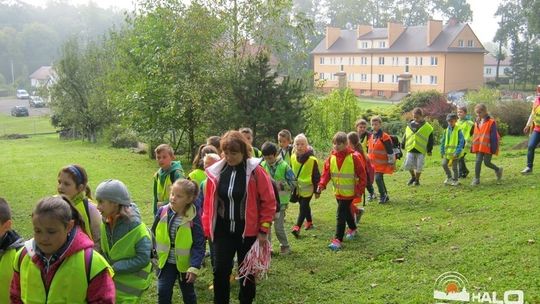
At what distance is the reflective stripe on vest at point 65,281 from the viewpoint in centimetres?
327

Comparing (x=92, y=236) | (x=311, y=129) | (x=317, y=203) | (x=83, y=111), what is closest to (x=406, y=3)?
(x=83, y=111)

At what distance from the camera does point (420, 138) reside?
11734 mm

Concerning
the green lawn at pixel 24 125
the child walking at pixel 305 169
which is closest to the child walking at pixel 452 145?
the child walking at pixel 305 169

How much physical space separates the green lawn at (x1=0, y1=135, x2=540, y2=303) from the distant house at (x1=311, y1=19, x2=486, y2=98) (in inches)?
1943

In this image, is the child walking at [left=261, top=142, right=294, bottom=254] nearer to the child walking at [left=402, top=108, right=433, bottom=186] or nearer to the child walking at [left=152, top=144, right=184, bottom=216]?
the child walking at [left=152, top=144, right=184, bottom=216]

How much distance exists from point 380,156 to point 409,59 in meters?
60.1

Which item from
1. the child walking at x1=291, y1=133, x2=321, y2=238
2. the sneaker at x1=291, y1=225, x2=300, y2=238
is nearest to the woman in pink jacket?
the child walking at x1=291, y1=133, x2=321, y2=238

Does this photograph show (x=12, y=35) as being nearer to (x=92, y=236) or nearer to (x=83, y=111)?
(x=83, y=111)

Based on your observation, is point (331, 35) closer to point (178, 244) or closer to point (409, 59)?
point (409, 59)

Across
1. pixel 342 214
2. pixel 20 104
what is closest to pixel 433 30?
pixel 20 104

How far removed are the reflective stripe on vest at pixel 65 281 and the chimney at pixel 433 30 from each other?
67.4 metres

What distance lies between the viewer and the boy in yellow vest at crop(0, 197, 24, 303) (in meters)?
3.83

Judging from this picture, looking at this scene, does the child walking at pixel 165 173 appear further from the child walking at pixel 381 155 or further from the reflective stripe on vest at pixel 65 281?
the child walking at pixel 381 155

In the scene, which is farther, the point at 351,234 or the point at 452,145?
the point at 452,145
